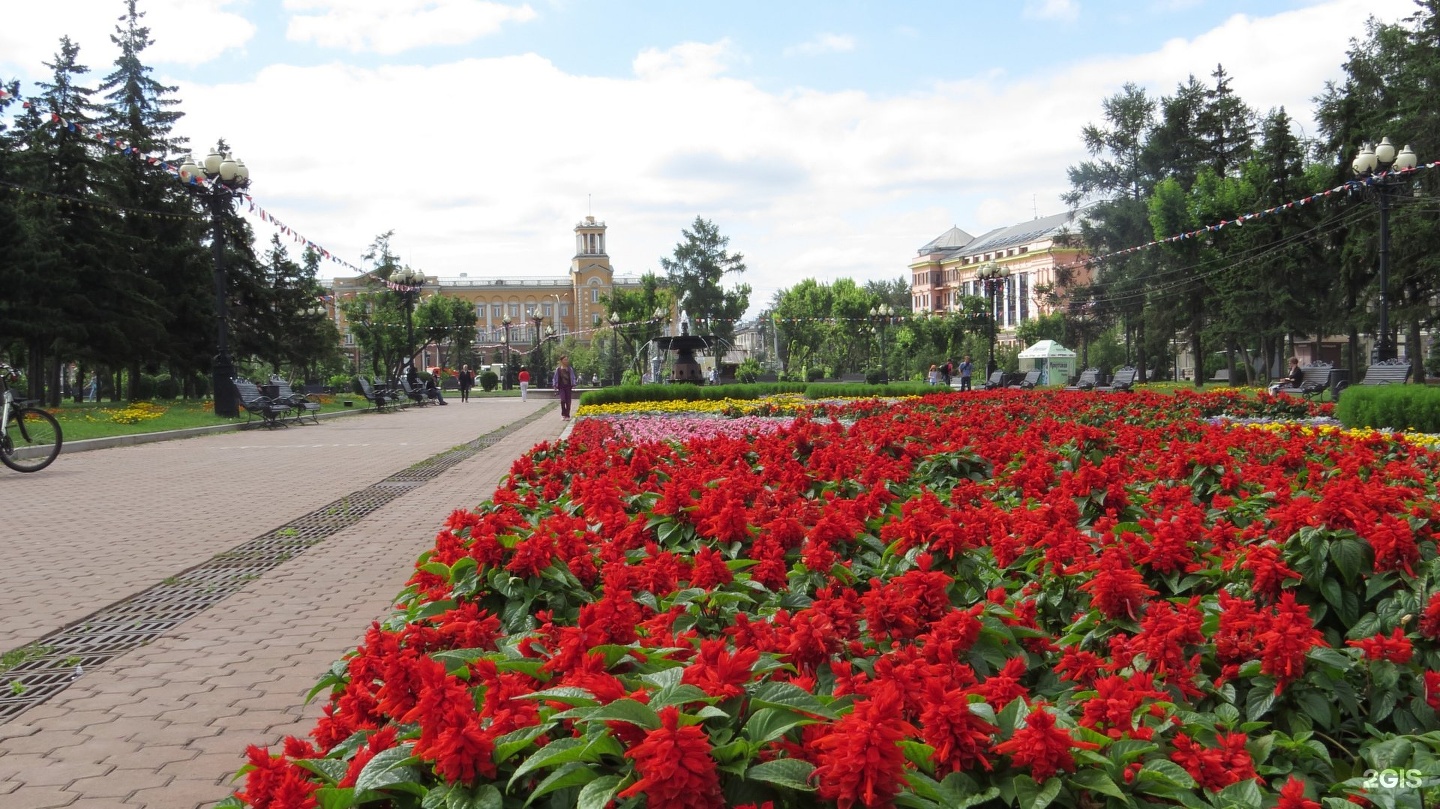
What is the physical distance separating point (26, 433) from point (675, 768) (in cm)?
1374

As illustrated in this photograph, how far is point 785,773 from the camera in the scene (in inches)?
60.4

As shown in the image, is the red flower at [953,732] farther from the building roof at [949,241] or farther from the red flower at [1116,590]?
the building roof at [949,241]

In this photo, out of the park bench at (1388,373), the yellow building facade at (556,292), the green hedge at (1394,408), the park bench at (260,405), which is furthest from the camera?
the yellow building facade at (556,292)

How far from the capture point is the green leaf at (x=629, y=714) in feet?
5.09

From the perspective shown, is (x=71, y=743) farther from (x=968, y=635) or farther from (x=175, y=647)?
(x=968, y=635)

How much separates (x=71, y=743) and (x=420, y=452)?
1192 centimetres

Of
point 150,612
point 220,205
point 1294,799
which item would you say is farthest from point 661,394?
point 1294,799

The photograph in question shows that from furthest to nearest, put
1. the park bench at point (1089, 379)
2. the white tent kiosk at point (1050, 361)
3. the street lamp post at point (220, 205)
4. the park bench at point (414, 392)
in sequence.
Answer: the white tent kiosk at point (1050, 361) < the park bench at point (414, 392) < the park bench at point (1089, 379) < the street lamp post at point (220, 205)

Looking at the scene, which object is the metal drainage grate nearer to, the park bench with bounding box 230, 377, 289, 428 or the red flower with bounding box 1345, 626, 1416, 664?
the red flower with bounding box 1345, 626, 1416, 664

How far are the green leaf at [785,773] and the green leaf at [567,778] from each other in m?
0.24

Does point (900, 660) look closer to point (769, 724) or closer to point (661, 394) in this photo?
point (769, 724)

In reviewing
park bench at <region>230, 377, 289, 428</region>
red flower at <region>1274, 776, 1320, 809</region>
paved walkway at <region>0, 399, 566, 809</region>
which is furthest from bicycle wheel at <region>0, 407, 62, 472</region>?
red flower at <region>1274, 776, 1320, 809</region>

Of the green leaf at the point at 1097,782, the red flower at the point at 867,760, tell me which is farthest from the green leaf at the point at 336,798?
the green leaf at the point at 1097,782

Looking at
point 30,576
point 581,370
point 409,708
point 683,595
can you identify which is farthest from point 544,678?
point 581,370
